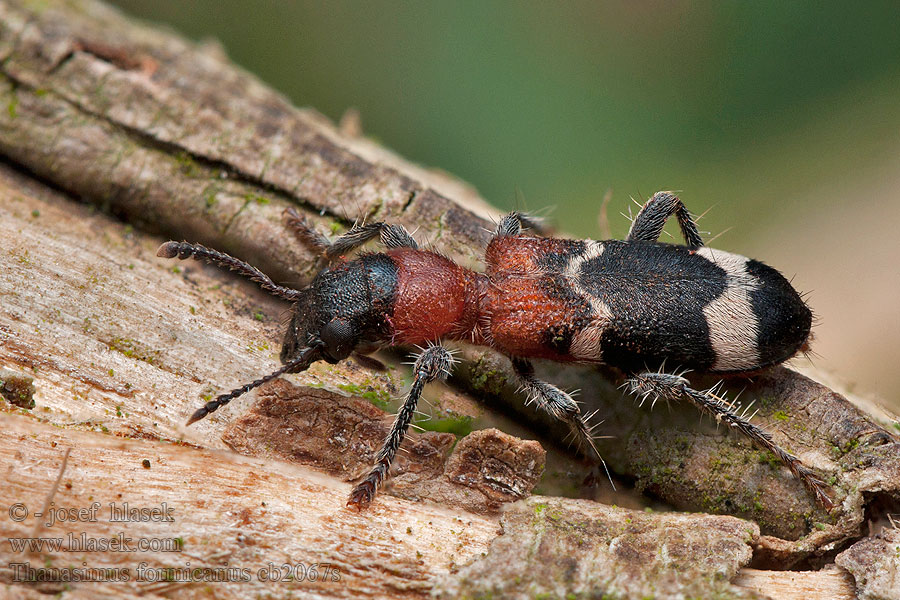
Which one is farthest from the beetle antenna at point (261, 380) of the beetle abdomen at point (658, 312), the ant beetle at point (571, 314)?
the beetle abdomen at point (658, 312)

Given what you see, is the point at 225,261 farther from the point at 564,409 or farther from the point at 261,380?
the point at 564,409

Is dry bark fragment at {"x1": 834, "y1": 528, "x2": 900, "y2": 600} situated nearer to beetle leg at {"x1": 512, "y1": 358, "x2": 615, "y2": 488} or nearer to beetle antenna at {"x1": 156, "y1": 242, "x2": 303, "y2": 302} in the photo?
beetle leg at {"x1": 512, "y1": 358, "x2": 615, "y2": 488}

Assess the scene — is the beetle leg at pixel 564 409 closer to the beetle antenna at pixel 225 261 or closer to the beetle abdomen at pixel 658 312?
the beetle abdomen at pixel 658 312

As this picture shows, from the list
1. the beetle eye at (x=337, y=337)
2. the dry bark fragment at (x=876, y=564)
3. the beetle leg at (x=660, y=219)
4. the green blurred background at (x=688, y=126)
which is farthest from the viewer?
the green blurred background at (x=688, y=126)

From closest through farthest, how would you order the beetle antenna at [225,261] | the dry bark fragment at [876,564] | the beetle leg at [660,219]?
the dry bark fragment at [876,564], the beetle antenna at [225,261], the beetle leg at [660,219]

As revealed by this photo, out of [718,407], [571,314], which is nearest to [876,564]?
[718,407]

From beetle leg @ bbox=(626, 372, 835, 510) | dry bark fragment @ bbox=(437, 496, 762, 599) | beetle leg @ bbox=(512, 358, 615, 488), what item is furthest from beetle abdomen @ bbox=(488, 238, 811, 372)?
dry bark fragment @ bbox=(437, 496, 762, 599)
